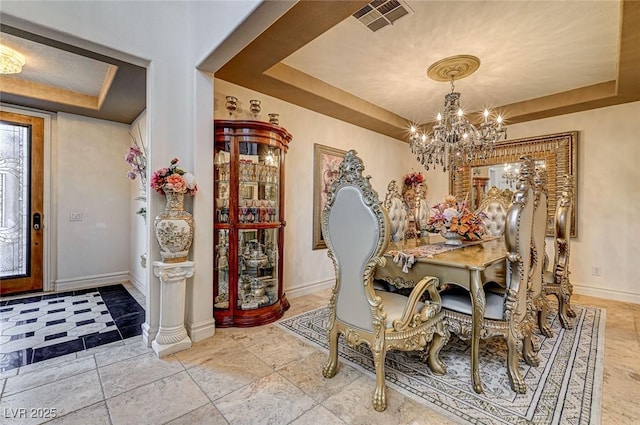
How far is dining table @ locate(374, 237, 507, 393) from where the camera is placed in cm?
180

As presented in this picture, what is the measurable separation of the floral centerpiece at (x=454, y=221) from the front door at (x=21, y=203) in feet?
16.6

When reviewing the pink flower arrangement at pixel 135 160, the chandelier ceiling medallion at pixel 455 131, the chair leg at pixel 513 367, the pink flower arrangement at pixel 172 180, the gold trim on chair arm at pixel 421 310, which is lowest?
the chair leg at pixel 513 367

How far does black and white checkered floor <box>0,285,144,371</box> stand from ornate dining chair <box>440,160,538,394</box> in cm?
285

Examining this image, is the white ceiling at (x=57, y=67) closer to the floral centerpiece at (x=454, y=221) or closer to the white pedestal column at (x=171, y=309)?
the white pedestal column at (x=171, y=309)

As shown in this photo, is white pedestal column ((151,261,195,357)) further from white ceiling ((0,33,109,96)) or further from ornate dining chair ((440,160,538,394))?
white ceiling ((0,33,109,96))

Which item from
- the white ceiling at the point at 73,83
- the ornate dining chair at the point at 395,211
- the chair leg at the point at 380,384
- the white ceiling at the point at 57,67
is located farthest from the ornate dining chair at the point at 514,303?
the white ceiling at the point at 57,67

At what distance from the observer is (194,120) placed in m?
2.47

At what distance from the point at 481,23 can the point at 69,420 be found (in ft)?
12.9

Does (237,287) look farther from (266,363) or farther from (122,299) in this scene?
(122,299)

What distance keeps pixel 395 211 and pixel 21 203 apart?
4.91 metres

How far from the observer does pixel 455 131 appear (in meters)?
3.00

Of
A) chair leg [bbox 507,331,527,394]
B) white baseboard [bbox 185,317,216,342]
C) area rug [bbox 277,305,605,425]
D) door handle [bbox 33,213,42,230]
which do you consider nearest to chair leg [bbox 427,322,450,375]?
area rug [bbox 277,305,605,425]

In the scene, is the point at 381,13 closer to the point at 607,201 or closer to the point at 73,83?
the point at 73,83

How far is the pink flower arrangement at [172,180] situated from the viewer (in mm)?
2207
